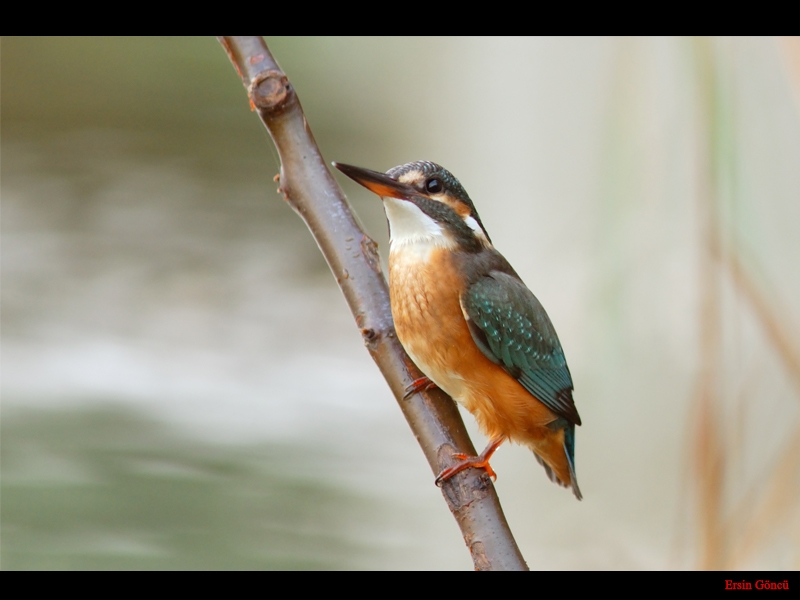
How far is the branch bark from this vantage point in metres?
0.98

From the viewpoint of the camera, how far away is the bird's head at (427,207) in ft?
3.68

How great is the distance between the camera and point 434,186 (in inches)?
45.8

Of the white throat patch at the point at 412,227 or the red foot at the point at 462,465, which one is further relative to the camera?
the white throat patch at the point at 412,227

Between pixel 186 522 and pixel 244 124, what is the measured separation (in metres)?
1.42

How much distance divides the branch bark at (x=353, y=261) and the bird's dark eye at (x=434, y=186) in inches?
5.9

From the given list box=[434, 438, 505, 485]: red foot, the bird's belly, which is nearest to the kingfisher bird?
the bird's belly

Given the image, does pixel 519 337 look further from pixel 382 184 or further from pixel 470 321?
pixel 382 184

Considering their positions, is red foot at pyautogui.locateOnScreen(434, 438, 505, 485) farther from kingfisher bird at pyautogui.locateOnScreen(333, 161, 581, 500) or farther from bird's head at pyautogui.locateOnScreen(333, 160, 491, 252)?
bird's head at pyautogui.locateOnScreen(333, 160, 491, 252)

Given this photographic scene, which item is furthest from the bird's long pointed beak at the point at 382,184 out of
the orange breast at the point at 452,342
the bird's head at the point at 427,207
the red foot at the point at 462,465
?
the red foot at the point at 462,465

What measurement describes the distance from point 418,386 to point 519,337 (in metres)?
0.23

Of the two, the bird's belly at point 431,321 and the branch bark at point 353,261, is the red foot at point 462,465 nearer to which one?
the branch bark at point 353,261

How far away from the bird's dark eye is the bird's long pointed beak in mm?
26
